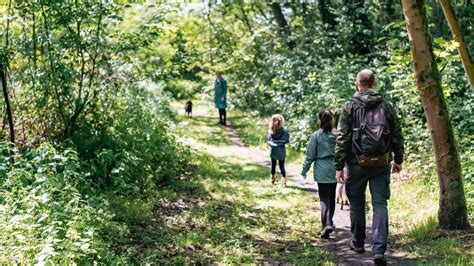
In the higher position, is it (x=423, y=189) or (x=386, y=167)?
(x=386, y=167)

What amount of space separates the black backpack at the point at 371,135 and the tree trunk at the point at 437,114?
0.95 m

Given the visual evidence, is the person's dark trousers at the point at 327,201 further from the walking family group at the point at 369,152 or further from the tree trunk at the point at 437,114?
the tree trunk at the point at 437,114

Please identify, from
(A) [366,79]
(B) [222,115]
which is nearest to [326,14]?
(B) [222,115]

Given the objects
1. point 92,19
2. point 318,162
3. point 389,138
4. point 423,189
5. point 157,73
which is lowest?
point 423,189

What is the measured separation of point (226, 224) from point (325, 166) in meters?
1.81

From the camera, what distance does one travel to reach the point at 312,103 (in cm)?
1342

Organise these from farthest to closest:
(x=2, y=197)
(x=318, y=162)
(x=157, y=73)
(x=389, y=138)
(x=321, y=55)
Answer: (x=321, y=55) < (x=157, y=73) < (x=318, y=162) < (x=2, y=197) < (x=389, y=138)

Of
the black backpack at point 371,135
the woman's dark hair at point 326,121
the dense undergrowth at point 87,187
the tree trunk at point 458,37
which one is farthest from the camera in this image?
the woman's dark hair at point 326,121

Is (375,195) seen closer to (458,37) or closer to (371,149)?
(371,149)

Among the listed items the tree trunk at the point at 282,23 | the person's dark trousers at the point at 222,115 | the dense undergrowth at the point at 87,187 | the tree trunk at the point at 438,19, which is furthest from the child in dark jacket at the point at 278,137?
the tree trunk at the point at 282,23

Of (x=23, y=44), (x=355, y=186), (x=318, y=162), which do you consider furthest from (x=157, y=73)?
(x=355, y=186)

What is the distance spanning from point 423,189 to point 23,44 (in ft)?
24.3

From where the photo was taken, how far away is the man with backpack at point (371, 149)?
516 centimetres

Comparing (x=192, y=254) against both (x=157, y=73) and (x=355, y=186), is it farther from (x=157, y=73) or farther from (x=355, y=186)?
(x=157, y=73)
